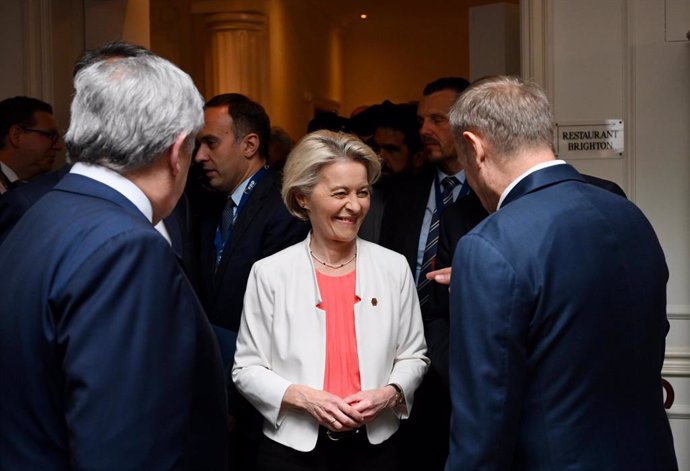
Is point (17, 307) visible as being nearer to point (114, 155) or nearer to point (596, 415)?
point (114, 155)

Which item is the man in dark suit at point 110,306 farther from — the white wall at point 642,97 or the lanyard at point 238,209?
the white wall at point 642,97

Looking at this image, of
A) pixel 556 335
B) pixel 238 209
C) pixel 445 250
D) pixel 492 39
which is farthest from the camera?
pixel 492 39

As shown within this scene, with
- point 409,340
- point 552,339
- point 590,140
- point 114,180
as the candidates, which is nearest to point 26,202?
point 409,340

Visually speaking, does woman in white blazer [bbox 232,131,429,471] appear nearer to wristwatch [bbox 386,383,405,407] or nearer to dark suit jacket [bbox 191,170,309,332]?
wristwatch [bbox 386,383,405,407]

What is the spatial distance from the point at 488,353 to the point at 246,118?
228 cm

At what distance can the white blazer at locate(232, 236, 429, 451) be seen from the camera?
293 centimetres

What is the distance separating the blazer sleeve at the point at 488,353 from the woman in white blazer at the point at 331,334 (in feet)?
2.83

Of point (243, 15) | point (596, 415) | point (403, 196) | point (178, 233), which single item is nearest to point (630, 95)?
point (403, 196)

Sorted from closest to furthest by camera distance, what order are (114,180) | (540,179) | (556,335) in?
1. (114,180)
2. (556,335)
3. (540,179)

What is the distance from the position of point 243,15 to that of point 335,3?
3346mm

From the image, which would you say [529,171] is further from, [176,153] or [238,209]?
[238,209]

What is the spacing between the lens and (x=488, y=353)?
1.95 m

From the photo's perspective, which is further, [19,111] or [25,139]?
[25,139]

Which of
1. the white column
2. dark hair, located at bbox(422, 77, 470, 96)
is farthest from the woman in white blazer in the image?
the white column
